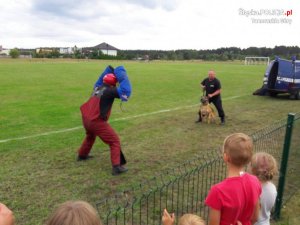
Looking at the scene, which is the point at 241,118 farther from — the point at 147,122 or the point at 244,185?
the point at 244,185

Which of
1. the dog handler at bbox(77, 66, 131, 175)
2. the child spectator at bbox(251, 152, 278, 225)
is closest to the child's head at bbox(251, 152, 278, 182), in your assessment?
the child spectator at bbox(251, 152, 278, 225)

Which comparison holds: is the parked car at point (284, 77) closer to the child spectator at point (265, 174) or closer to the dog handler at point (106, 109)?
the dog handler at point (106, 109)

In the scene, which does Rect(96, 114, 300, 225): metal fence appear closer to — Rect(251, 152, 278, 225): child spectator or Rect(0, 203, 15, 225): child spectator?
Rect(251, 152, 278, 225): child spectator

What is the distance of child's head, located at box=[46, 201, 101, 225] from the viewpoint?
1792mm

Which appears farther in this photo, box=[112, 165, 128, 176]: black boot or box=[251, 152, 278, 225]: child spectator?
box=[112, 165, 128, 176]: black boot

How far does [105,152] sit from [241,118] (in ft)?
21.0

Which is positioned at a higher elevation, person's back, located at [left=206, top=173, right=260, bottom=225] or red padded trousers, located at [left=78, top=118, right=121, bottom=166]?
person's back, located at [left=206, top=173, right=260, bottom=225]

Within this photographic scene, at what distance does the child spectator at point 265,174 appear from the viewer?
128 inches

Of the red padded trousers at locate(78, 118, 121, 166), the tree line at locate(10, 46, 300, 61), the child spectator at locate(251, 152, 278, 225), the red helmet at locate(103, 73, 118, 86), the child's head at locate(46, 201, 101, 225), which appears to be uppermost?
the red helmet at locate(103, 73, 118, 86)

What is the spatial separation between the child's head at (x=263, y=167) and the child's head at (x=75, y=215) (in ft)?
6.15

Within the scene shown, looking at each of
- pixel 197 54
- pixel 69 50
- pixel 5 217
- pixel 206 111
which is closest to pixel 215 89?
pixel 206 111

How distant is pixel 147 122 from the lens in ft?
37.2

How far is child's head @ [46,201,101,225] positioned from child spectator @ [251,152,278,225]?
188cm

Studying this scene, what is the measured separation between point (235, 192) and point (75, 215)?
4.43ft
